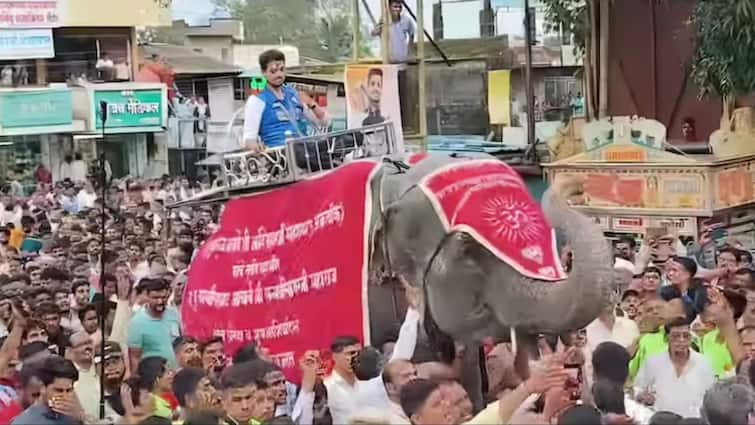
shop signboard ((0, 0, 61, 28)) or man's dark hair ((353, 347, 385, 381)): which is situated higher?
shop signboard ((0, 0, 61, 28))

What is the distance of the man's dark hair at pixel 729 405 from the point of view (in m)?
4.62

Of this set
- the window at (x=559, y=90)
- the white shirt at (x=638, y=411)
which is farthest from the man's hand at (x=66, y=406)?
the window at (x=559, y=90)

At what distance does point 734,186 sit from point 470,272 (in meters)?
6.39

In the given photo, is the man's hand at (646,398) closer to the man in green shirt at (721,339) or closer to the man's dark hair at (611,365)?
the man in green shirt at (721,339)

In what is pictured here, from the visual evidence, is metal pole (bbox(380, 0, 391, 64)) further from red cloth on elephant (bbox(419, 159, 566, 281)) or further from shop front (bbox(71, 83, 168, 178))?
shop front (bbox(71, 83, 168, 178))

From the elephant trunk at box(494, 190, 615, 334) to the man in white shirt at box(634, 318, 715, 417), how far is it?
1.70 feet

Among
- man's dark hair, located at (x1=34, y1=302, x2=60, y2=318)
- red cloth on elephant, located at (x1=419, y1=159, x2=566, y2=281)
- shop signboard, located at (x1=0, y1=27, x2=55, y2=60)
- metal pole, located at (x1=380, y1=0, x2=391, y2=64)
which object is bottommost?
man's dark hair, located at (x1=34, y1=302, x2=60, y2=318)

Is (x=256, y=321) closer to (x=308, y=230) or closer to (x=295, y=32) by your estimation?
(x=308, y=230)

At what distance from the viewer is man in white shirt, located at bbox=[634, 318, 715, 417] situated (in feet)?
20.2

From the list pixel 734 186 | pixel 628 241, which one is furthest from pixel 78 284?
pixel 734 186

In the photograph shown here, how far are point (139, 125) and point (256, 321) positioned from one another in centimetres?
2071

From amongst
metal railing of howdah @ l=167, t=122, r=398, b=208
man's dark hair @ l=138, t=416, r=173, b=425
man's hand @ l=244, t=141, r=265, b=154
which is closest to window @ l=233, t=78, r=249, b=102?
man's hand @ l=244, t=141, r=265, b=154

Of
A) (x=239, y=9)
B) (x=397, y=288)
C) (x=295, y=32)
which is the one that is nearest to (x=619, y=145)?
(x=397, y=288)

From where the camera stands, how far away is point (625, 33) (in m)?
13.9
